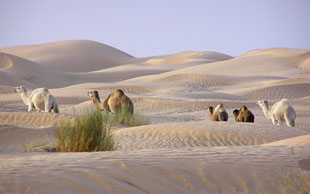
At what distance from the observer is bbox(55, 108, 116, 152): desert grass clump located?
20.6 ft

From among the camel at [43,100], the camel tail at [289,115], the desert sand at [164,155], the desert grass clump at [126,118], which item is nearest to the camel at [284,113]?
the camel tail at [289,115]

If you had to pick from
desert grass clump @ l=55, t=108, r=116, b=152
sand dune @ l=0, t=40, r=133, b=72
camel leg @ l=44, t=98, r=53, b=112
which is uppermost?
sand dune @ l=0, t=40, r=133, b=72

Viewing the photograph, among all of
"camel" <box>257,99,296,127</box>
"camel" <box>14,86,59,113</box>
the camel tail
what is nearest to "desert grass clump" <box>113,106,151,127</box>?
"camel" <box>14,86,59,113</box>

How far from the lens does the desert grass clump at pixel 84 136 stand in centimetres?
629

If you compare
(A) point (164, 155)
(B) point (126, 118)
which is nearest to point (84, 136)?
(A) point (164, 155)

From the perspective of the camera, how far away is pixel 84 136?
6367mm

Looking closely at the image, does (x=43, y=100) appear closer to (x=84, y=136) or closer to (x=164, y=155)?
(x=84, y=136)

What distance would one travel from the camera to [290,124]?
1280cm

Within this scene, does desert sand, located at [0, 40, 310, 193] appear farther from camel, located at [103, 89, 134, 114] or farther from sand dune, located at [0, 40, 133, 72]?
sand dune, located at [0, 40, 133, 72]

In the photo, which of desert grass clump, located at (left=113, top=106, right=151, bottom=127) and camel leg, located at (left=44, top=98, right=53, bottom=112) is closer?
desert grass clump, located at (left=113, top=106, right=151, bottom=127)

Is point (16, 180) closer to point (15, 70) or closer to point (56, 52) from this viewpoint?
point (15, 70)

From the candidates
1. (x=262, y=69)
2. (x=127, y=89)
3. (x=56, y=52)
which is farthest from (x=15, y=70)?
(x=56, y=52)

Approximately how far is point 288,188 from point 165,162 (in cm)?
125

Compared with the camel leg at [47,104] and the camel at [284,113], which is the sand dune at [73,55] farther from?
the camel at [284,113]
